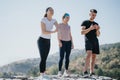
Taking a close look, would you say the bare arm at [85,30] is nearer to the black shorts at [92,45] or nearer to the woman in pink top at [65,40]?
the black shorts at [92,45]

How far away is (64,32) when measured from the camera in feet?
30.9

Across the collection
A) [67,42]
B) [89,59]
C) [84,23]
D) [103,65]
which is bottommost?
[103,65]

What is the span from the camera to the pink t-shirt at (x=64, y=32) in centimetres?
937

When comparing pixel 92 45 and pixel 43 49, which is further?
pixel 92 45

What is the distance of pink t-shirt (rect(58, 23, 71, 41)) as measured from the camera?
9367mm

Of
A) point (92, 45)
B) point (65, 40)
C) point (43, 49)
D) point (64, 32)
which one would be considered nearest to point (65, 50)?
point (65, 40)

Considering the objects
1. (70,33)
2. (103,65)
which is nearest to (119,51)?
(103,65)

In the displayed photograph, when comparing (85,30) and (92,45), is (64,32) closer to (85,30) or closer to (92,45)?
(85,30)

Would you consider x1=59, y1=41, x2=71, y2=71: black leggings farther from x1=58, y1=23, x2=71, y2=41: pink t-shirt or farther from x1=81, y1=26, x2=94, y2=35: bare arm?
x1=81, y1=26, x2=94, y2=35: bare arm

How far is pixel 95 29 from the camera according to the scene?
362 inches

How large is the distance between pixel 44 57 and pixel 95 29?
2451 millimetres

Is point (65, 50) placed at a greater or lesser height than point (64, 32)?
lesser

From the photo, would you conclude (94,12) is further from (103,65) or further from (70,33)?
(103,65)

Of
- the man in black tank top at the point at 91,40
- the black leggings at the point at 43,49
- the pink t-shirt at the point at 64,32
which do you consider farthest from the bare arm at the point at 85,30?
the black leggings at the point at 43,49
